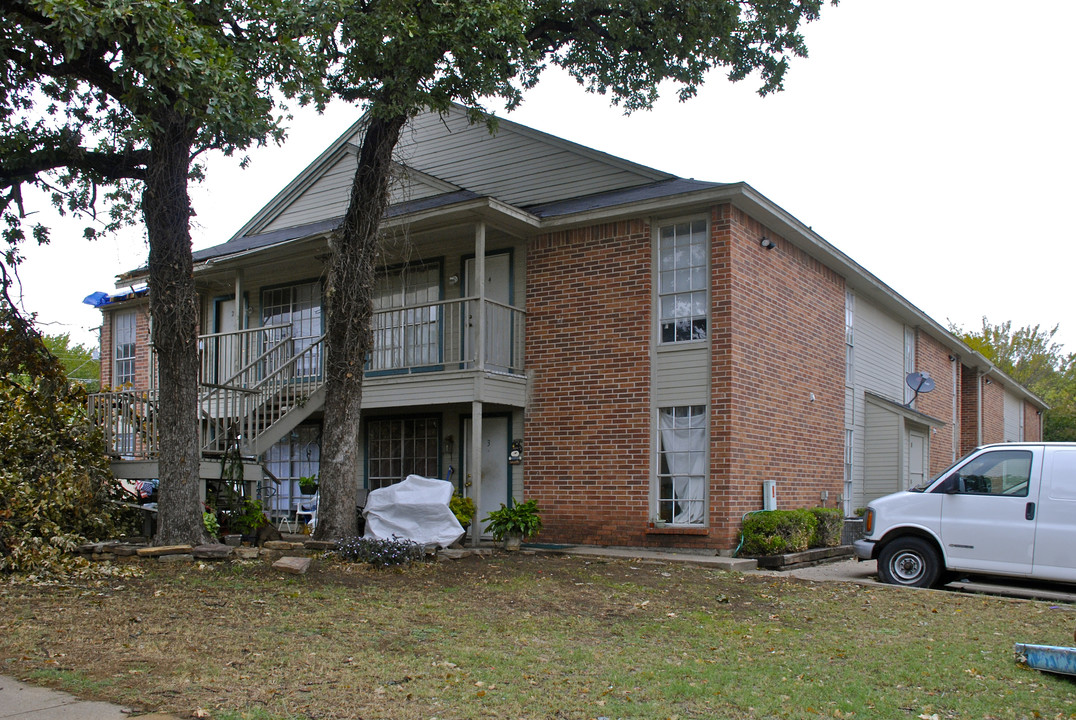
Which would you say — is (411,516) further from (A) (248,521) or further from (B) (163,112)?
(B) (163,112)

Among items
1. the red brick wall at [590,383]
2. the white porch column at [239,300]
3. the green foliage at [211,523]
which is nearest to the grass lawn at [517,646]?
the green foliage at [211,523]

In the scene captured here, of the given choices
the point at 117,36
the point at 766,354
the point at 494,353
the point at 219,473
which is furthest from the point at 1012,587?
the point at 117,36

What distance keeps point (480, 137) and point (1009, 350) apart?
39.8 metres

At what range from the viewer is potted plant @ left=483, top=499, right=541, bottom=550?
1230 centimetres

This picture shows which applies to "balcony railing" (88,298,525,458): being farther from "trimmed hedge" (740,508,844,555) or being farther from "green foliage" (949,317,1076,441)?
"green foliage" (949,317,1076,441)

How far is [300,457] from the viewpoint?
55.5ft

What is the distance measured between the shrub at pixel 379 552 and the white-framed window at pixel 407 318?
14.7ft

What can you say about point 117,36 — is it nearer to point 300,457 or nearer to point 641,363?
point 641,363

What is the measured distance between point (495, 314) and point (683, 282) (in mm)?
2865

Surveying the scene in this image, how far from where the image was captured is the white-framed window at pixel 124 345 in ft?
66.8

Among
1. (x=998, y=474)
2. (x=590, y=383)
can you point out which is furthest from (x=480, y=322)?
(x=998, y=474)

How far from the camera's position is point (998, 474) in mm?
9844

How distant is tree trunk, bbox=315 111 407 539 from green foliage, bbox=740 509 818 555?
5.07m

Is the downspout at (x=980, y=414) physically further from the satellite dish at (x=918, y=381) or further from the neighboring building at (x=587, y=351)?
the neighboring building at (x=587, y=351)
